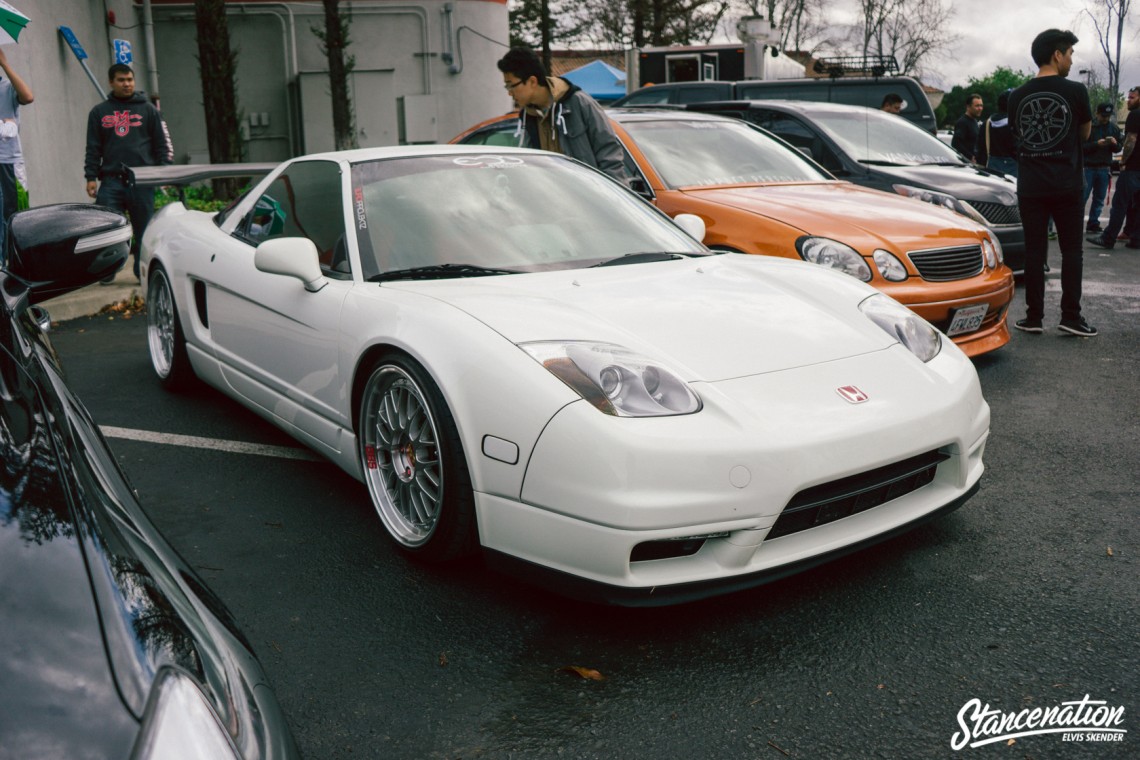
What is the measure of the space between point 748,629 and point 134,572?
177cm

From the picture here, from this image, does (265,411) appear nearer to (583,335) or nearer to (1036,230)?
(583,335)

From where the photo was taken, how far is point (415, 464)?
3016 millimetres

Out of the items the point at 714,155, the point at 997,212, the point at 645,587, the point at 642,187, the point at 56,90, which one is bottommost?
the point at 645,587

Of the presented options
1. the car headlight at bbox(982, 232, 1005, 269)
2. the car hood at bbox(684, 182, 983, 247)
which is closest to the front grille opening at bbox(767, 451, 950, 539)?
the car hood at bbox(684, 182, 983, 247)

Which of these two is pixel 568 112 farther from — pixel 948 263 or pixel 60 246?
pixel 60 246

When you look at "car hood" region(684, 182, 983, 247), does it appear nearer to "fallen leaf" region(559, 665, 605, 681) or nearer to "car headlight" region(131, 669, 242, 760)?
"fallen leaf" region(559, 665, 605, 681)

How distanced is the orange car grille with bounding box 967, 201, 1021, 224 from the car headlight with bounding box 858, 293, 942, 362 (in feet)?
16.3

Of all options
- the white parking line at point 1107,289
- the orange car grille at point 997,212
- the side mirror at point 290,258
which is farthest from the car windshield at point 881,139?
the side mirror at point 290,258

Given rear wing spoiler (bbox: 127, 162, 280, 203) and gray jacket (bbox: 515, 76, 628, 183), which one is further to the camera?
gray jacket (bbox: 515, 76, 628, 183)

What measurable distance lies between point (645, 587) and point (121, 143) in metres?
7.32

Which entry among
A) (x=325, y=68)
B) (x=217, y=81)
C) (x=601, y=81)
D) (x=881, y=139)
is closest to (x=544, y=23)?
(x=601, y=81)

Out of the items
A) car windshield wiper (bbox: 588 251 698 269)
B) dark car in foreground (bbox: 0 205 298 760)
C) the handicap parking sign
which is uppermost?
the handicap parking sign

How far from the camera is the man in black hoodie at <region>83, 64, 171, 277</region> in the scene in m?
8.23

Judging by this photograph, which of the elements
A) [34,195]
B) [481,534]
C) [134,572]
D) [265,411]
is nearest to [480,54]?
[34,195]
